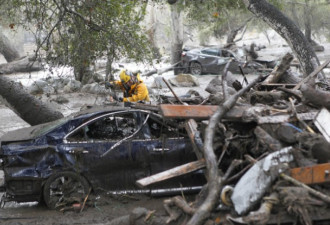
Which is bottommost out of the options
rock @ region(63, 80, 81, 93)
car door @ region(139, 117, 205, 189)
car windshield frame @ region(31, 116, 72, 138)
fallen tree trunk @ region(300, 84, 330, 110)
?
rock @ region(63, 80, 81, 93)

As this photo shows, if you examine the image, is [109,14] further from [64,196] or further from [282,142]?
[282,142]

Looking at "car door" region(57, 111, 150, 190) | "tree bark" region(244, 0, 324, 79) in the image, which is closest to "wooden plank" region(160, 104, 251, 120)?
"car door" region(57, 111, 150, 190)

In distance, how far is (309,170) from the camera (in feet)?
16.2

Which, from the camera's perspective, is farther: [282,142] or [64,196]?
[64,196]

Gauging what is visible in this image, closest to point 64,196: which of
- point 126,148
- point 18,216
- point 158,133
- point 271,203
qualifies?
point 18,216

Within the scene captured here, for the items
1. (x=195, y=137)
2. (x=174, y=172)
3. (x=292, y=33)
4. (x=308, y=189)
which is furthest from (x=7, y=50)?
(x=308, y=189)

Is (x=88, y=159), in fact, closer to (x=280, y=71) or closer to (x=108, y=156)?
(x=108, y=156)

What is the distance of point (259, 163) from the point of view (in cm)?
506

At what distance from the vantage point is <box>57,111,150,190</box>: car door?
6.82 meters

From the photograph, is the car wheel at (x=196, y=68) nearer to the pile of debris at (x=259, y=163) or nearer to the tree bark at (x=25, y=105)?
the tree bark at (x=25, y=105)

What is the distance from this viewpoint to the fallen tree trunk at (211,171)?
189 inches

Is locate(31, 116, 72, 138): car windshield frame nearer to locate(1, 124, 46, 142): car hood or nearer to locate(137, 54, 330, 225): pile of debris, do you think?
locate(1, 124, 46, 142): car hood

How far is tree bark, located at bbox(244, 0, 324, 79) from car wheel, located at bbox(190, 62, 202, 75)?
13492 mm

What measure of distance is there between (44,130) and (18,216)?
54.5 inches
